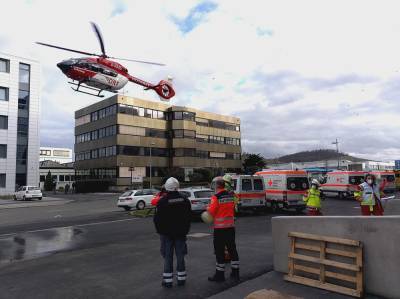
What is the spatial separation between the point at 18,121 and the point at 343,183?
42470mm

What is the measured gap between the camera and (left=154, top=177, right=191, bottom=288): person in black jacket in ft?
20.1

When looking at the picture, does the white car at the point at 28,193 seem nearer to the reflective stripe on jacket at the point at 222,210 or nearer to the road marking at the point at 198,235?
the road marking at the point at 198,235

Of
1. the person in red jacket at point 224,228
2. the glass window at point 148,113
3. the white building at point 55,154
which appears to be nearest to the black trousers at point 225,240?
the person in red jacket at point 224,228

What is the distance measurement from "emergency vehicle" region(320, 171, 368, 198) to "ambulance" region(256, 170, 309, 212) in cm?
1197

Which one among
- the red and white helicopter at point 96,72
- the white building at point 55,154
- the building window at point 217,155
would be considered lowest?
the building window at point 217,155

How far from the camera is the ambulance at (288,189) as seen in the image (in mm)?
20031

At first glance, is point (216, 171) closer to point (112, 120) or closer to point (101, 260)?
point (112, 120)

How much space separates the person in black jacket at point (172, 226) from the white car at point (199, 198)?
38.0 feet

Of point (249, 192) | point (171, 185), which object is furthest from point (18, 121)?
point (171, 185)

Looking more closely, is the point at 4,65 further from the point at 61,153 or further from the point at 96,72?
the point at 61,153

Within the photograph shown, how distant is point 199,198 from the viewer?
18234mm

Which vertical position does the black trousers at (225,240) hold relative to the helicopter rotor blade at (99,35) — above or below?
below

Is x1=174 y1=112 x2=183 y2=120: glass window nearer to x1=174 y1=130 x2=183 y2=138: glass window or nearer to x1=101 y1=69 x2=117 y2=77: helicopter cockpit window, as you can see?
x1=174 y1=130 x2=183 y2=138: glass window

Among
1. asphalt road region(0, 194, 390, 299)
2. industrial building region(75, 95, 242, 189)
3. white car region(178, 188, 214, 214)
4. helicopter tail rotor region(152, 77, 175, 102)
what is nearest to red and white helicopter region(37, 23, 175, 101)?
helicopter tail rotor region(152, 77, 175, 102)
